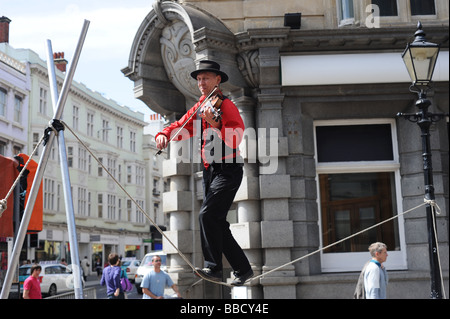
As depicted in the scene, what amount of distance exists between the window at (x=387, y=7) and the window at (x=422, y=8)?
0.38 metres

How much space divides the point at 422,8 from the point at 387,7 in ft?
2.25

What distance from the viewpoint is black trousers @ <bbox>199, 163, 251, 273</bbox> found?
4801 mm

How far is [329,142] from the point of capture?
452 inches

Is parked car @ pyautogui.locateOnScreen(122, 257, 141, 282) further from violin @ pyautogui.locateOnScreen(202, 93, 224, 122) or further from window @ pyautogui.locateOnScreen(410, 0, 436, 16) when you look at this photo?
violin @ pyautogui.locateOnScreen(202, 93, 224, 122)

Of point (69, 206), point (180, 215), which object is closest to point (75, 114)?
point (180, 215)

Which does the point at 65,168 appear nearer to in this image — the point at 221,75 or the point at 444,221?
the point at 221,75

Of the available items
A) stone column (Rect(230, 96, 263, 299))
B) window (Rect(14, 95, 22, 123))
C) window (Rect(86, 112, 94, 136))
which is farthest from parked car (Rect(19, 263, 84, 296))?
window (Rect(86, 112, 94, 136))

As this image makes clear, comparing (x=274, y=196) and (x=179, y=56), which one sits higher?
(x=179, y=56)

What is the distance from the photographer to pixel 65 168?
5.34 m

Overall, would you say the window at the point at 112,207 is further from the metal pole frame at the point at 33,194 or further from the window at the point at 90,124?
the metal pole frame at the point at 33,194

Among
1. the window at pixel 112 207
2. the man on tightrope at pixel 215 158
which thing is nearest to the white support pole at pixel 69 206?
the man on tightrope at pixel 215 158

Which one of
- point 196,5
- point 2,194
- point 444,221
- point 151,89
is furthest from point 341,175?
point 2,194

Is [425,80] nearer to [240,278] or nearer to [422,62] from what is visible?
[422,62]

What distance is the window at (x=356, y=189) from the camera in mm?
11344
